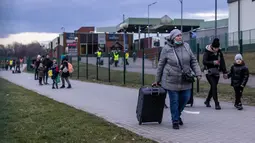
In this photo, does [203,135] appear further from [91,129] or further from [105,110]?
[105,110]

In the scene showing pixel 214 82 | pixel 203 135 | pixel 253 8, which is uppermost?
pixel 253 8

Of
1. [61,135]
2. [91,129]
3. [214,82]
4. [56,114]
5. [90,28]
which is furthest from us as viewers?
[90,28]

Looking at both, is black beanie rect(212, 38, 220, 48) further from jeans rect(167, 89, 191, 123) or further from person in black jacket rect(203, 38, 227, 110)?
jeans rect(167, 89, 191, 123)

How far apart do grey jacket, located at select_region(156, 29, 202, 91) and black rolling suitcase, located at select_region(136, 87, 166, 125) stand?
20 centimetres

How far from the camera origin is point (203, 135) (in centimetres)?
718

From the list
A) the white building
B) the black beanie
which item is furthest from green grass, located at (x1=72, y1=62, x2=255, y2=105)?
the white building

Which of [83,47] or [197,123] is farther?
[83,47]

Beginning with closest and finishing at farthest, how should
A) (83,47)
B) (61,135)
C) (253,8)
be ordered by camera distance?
1. (61,135)
2. (253,8)
3. (83,47)

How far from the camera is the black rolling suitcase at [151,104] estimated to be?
7863 millimetres

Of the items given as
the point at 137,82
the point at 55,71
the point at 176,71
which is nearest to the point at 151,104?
the point at 176,71

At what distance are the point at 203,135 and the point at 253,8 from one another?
1697 inches

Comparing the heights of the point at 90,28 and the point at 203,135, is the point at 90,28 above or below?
above

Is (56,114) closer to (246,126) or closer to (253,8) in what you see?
(246,126)

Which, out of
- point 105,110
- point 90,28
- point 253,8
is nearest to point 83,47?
point 90,28
